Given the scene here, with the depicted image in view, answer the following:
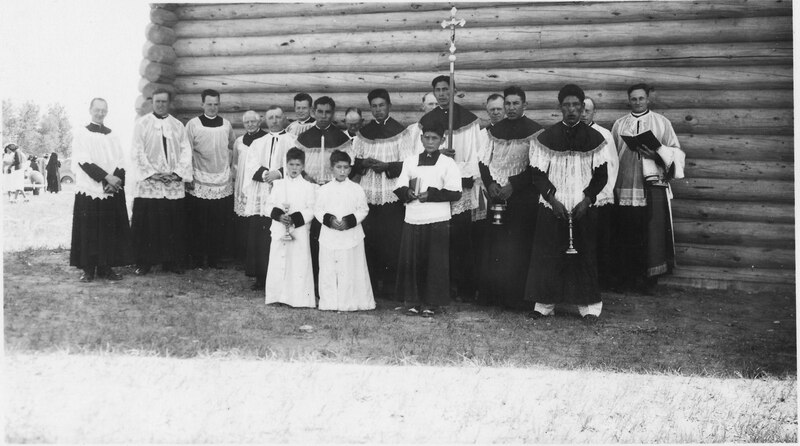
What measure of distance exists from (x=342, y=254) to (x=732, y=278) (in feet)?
12.4

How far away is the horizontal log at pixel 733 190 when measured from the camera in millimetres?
6535

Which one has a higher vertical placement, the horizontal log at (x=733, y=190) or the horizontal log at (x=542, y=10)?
the horizontal log at (x=542, y=10)

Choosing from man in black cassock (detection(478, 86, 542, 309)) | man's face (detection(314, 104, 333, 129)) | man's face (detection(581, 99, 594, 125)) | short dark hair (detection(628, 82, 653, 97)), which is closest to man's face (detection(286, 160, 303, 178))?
man's face (detection(314, 104, 333, 129))

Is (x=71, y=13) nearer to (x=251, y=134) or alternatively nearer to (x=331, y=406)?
(x=251, y=134)

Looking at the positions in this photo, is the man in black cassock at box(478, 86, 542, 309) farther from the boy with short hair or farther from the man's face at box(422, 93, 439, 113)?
the man's face at box(422, 93, 439, 113)

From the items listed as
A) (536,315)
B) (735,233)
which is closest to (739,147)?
(735,233)

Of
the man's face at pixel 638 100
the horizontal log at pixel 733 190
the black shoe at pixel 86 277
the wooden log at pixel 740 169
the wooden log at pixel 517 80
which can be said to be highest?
the wooden log at pixel 517 80

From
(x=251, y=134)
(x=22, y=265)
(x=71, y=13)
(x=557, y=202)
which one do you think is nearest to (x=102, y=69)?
(x=71, y=13)

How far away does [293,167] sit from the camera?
20.5 feet

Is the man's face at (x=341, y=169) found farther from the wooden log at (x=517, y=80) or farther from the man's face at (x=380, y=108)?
the wooden log at (x=517, y=80)

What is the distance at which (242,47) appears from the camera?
26.4 feet

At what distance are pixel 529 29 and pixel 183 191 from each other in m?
4.06

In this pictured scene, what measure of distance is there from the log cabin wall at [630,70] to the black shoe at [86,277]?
2.39m

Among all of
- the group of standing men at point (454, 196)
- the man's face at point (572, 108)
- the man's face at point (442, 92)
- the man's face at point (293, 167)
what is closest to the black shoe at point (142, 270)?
the group of standing men at point (454, 196)
